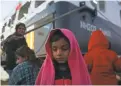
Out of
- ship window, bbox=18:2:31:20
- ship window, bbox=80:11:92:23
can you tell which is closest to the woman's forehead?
ship window, bbox=80:11:92:23

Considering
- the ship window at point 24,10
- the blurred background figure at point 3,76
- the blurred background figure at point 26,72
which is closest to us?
the blurred background figure at point 26,72

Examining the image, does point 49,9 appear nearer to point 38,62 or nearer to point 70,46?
point 38,62

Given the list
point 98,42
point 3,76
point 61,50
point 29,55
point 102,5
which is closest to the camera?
point 61,50

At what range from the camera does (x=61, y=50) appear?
6.07 feet

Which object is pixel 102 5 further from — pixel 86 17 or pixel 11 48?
pixel 11 48

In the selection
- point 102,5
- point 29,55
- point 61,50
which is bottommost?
point 29,55

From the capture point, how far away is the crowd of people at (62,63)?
6.01 feet

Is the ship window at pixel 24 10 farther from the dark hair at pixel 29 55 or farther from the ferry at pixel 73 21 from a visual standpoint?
the dark hair at pixel 29 55

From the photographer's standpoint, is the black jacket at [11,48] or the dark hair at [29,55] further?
the black jacket at [11,48]

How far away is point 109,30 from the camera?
7078mm

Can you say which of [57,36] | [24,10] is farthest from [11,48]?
[24,10]

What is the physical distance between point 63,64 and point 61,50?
3.6 inches

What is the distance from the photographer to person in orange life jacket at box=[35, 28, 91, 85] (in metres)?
1.82

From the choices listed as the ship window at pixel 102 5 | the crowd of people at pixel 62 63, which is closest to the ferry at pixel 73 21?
the ship window at pixel 102 5
